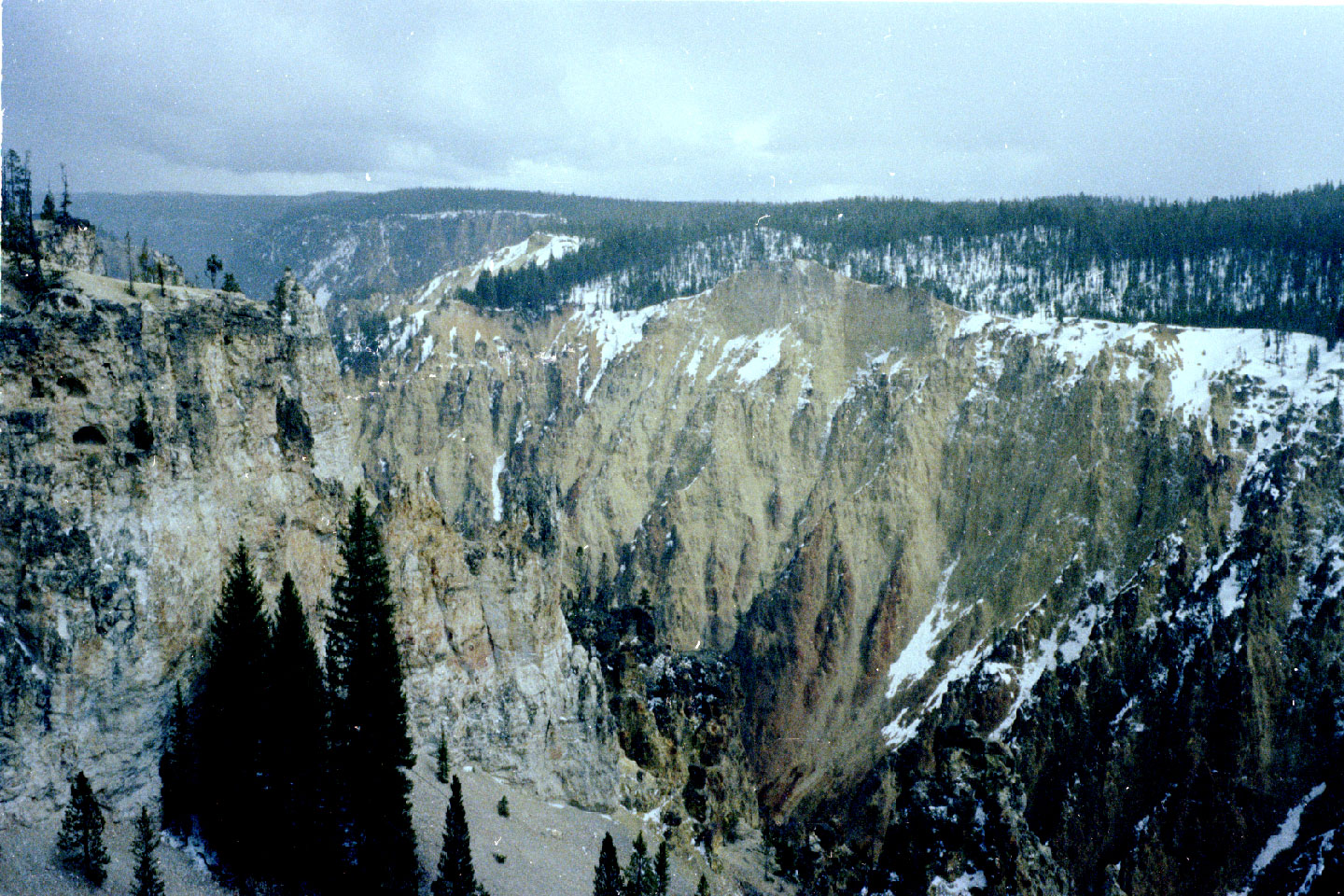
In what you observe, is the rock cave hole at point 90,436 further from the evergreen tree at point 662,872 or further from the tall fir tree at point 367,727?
the evergreen tree at point 662,872

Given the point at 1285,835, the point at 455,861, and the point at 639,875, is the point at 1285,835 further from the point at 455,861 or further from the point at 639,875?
the point at 455,861

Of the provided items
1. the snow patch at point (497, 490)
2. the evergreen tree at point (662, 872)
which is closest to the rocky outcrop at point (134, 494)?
the evergreen tree at point (662, 872)

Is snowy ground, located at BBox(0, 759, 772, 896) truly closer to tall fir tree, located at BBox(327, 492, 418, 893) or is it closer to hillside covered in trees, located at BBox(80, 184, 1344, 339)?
tall fir tree, located at BBox(327, 492, 418, 893)

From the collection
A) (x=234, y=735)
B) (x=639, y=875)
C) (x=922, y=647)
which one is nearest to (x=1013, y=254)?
(x=922, y=647)

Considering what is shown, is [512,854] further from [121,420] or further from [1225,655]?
[1225,655]

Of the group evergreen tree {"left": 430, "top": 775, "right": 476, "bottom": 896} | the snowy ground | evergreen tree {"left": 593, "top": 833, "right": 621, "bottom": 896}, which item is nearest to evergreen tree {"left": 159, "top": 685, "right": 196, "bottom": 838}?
the snowy ground
